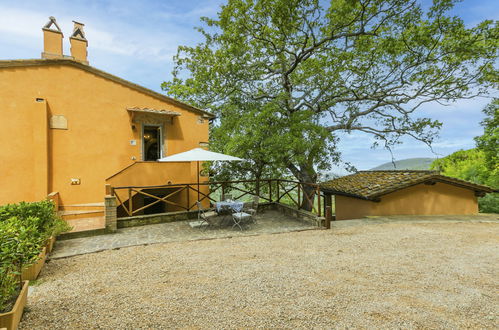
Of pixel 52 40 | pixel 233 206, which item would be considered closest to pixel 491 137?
pixel 233 206

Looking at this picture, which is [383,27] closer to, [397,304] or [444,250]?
[444,250]

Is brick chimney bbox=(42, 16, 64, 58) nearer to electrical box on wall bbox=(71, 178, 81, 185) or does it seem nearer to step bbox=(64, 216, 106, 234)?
electrical box on wall bbox=(71, 178, 81, 185)

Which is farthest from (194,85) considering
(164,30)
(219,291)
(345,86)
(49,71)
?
(219,291)

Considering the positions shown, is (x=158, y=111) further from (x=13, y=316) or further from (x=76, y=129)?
(x=13, y=316)

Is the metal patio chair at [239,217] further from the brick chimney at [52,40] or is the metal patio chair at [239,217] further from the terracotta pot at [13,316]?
the brick chimney at [52,40]

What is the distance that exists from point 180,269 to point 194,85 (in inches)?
441

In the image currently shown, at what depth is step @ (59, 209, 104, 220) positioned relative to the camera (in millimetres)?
7918

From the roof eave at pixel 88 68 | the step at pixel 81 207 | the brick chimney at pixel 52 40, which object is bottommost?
the step at pixel 81 207

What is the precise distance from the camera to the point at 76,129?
8.62 m

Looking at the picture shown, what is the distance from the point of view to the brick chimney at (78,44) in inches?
388

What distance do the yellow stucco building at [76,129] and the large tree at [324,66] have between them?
3090 millimetres

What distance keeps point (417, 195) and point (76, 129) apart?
51.3ft

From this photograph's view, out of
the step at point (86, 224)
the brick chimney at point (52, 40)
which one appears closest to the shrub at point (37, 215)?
the step at point (86, 224)

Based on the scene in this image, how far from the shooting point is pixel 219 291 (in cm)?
337
